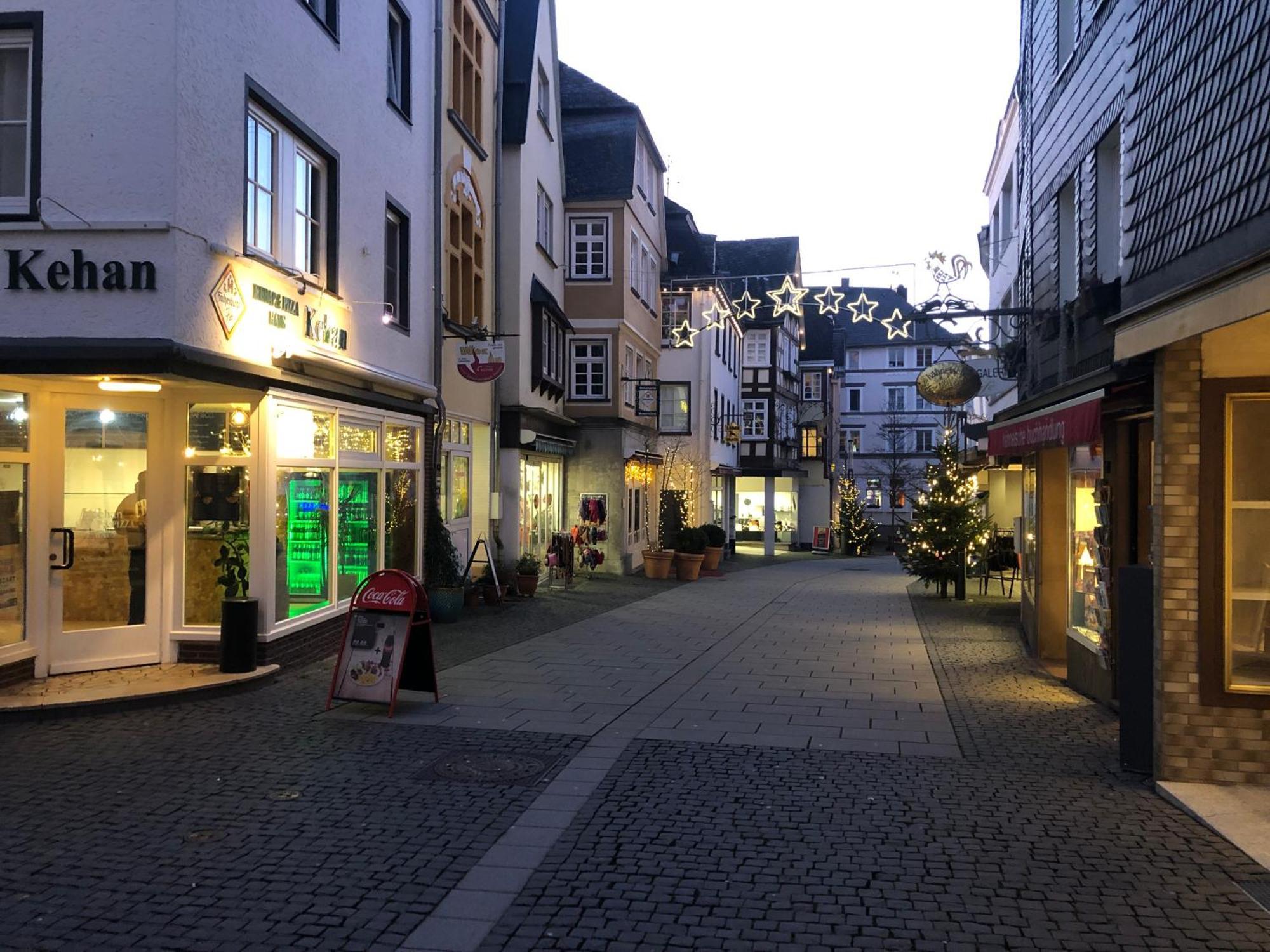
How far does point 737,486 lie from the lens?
5109 centimetres

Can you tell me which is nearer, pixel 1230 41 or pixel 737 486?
pixel 1230 41

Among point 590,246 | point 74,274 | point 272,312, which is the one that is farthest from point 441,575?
point 590,246

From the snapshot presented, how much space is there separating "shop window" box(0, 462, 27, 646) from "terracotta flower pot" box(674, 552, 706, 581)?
17.7 meters

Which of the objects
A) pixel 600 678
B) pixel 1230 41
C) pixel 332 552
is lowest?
pixel 600 678

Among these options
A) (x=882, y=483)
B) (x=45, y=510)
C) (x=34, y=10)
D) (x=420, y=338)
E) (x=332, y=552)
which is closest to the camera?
(x=34, y=10)

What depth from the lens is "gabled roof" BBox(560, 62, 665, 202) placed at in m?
25.3

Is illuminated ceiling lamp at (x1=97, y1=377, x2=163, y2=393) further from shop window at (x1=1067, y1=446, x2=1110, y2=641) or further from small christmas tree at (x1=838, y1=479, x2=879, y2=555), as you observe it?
small christmas tree at (x1=838, y1=479, x2=879, y2=555)

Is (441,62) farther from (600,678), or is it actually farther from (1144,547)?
(1144,547)

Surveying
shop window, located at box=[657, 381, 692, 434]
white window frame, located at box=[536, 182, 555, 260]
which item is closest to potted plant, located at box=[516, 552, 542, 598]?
white window frame, located at box=[536, 182, 555, 260]

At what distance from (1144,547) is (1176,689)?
233cm

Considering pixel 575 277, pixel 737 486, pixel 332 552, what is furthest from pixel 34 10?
pixel 737 486

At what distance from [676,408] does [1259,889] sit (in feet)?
98.8

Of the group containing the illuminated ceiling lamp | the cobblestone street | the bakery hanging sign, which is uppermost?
the bakery hanging sign

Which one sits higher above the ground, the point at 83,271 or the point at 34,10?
the point at 34,10
